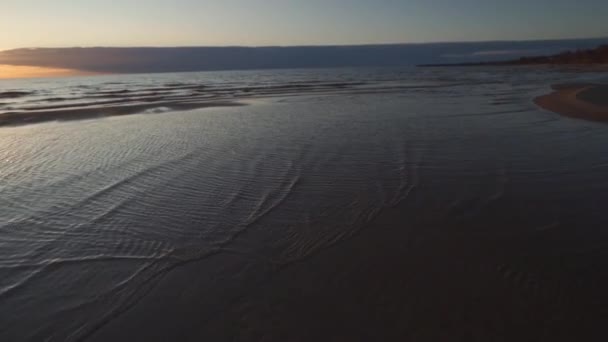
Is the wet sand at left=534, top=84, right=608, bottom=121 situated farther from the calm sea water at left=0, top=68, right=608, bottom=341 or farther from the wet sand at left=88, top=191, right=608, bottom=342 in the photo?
the wet sand at left=88, top=191, right=608, bottom=342

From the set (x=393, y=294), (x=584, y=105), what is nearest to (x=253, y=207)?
(x=393, y=294)

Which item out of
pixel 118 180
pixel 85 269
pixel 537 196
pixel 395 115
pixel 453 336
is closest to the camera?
pixel 453 336

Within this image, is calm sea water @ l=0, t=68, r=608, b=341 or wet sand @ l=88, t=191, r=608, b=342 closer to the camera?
wet sand @ l=88, t=191, r=608, b=342

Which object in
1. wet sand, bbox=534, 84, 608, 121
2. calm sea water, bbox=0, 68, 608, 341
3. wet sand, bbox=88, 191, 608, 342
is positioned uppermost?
wet sand, bbox=534, 84, 608, 121

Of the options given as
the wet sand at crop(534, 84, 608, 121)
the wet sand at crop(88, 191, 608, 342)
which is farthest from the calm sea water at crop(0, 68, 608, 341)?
the wet sand at crop(534, 84, 608, 121)

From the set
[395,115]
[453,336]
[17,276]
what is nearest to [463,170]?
[453,336]

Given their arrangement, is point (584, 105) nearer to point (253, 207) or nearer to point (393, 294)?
point (253, 207)

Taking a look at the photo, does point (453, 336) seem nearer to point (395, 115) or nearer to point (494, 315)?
point (494, 315)

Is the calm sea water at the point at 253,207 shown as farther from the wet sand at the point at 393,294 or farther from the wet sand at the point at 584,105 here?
the wet sand at the point at 584,105
